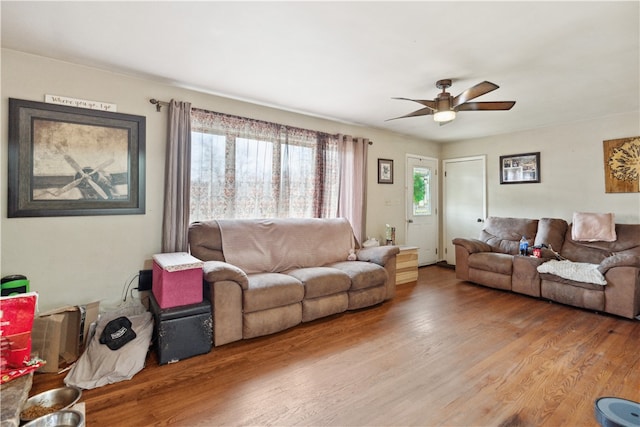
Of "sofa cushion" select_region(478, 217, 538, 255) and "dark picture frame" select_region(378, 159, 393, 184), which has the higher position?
"dark picture frame" select_region(378, 159, 393, 184)

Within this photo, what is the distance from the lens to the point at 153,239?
303 centimetres

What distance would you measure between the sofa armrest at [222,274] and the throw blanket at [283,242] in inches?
19.7

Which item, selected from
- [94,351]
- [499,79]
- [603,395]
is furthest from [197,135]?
[603,395]

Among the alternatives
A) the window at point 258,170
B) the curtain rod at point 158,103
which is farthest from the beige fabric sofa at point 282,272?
the curtain rod at point 158,103

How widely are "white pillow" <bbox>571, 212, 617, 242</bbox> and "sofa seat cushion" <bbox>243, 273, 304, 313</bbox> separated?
377 cm

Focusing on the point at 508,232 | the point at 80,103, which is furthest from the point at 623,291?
the point at 80,103

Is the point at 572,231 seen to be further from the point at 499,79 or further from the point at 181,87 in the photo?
the point at 181,87

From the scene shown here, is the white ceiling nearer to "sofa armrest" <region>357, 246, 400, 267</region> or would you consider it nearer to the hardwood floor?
"sofa armrest" <region>357, 246, 400, 267</region>

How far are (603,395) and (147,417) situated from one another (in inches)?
110

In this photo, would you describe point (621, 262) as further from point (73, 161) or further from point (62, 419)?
point (73, 161)

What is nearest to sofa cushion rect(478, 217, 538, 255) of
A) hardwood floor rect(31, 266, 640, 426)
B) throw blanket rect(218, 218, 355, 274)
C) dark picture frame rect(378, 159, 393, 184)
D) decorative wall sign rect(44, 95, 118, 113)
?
hardwood floor rect(31, 266, 640, 426)

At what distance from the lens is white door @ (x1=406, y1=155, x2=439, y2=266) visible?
5.55m

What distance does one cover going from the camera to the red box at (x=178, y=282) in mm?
2381

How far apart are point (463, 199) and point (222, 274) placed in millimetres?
4818
